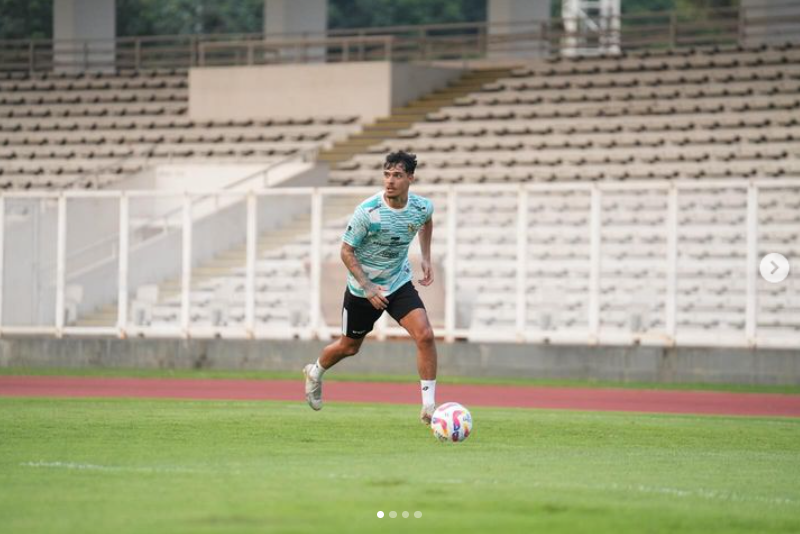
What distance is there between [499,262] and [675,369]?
125 inches

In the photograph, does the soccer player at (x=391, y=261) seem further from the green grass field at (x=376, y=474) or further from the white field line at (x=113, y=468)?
the white field line at (x=113, y=468)

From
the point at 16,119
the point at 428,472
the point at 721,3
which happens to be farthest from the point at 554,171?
the point at 721,3

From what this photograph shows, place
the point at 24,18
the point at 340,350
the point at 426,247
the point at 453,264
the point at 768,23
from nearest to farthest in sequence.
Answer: the point at 426,247, the point at 340,350, the point at 453,264, the point at 768,23, the point at 24,18

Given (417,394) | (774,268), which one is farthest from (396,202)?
(774,268)

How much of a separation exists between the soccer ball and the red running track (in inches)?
254

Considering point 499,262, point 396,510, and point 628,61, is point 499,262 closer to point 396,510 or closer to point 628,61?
point 628,61

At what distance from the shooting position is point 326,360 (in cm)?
1547

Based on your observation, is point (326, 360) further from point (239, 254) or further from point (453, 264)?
point (239, 254)

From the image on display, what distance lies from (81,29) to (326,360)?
3325 centimetres

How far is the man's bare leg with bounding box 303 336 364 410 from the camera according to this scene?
15.2 m

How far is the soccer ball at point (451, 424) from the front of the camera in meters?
13.4

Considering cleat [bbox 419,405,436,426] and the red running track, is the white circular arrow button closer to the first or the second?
the red running track

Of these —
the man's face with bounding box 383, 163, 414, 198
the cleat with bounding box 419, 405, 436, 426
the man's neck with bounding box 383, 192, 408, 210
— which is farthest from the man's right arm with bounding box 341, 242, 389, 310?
the cleat with bounding box 419, 405, 436, 426

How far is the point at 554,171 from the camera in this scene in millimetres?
34031
